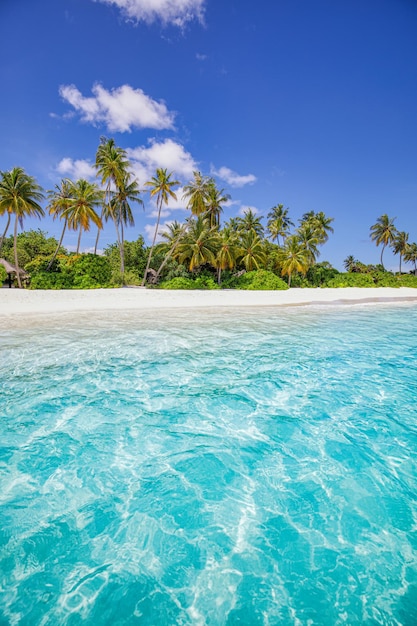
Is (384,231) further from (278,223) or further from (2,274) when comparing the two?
(2,274)

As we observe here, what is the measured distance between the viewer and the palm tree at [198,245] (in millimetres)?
33281

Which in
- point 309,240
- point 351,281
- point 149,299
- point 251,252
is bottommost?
point 149,299

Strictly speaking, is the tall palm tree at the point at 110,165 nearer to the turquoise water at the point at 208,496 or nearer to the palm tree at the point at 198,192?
the palm tree at the point at 198,192

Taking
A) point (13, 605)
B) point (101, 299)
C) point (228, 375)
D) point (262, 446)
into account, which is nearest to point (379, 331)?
point (228, 375)

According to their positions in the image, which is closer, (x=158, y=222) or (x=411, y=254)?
(x=158, y=222)

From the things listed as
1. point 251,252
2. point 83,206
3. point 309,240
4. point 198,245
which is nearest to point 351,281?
point 309,240

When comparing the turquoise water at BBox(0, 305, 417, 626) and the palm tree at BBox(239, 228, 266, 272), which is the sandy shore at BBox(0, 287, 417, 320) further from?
the turquoise water at BBox(0, 305, 417, 626)

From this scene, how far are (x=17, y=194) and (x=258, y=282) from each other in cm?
2498

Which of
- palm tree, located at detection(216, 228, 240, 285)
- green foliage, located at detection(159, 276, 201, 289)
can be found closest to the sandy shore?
green foliage, located at detection(159, 276, 201, 289)

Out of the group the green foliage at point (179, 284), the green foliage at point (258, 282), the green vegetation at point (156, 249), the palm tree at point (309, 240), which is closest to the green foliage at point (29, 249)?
the green vegetation at point (156, 249)

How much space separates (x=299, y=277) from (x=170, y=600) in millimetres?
43921

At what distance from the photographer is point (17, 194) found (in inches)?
1075

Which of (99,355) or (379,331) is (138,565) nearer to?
(99,355)

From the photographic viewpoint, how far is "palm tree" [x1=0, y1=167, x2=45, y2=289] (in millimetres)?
27062
